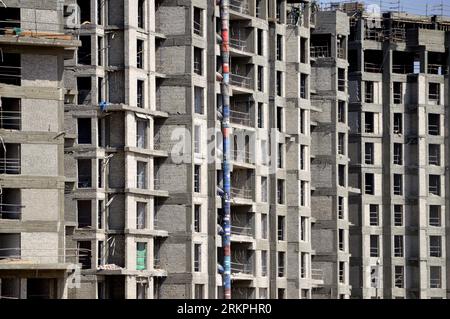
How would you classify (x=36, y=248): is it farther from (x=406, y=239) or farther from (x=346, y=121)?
(x=406, y=239)

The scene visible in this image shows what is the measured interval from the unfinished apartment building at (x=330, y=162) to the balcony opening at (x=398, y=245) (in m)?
12.3

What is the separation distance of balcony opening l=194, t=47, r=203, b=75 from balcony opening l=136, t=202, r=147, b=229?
9.74 metres

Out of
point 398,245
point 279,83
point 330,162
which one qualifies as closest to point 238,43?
point 279,83

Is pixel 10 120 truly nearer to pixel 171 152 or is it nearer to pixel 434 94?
pixel 171 152

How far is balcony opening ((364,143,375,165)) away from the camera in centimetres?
12975

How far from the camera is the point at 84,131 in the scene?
8825 centimetres

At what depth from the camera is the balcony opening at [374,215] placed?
12975 cm

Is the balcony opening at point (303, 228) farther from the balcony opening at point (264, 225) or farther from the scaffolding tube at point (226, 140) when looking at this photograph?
the scaffolding tube at point (226, 140)

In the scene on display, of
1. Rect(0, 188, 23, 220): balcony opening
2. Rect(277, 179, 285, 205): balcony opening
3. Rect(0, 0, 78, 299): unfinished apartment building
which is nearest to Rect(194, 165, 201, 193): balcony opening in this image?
Rect(277, 179, 285, 205): balcony opening

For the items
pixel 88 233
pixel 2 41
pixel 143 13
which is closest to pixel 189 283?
pixel 88 233

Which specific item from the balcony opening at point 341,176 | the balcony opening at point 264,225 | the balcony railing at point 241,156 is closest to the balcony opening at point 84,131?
the balcony railing at point 241,156

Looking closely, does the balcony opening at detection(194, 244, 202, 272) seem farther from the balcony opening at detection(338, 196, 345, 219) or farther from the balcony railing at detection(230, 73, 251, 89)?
the balcony opening at detection(338, 196, 345, 219)

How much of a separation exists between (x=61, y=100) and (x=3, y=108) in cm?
282
